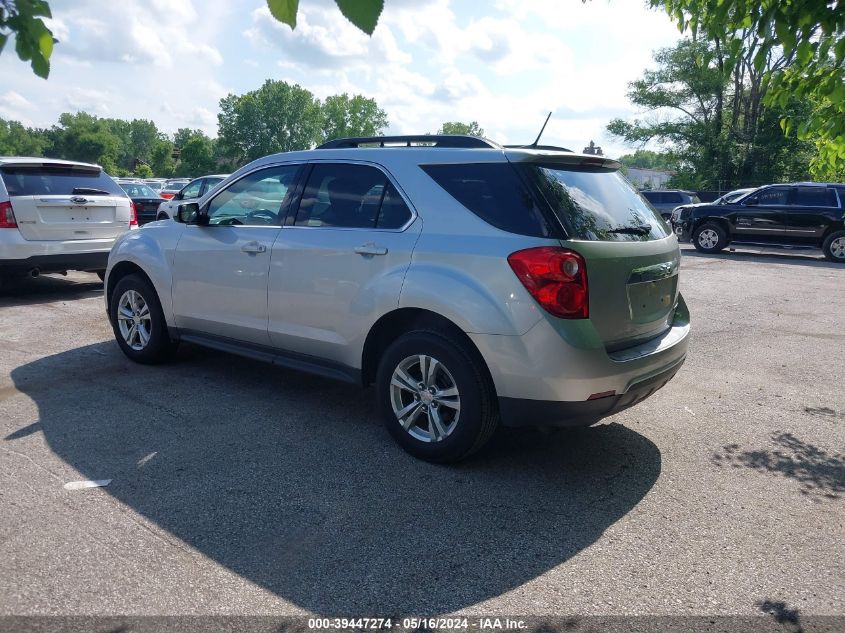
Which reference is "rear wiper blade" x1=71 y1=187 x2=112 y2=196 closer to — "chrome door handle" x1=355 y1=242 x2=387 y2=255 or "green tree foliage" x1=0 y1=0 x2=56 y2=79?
"chrome door handle" x1=355 y1=242 x2=387 y2=255

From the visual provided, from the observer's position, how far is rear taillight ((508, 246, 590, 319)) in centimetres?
364

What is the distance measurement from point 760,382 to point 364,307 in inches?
148

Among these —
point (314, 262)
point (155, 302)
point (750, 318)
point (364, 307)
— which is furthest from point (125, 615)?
point (750, 318)

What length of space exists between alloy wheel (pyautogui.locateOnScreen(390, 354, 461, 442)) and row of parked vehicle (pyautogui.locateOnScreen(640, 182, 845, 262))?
49.7 feet

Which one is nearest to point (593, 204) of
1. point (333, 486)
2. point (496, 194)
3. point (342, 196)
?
point (496, 194)

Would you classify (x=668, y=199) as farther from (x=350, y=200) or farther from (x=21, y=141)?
(x=21, y=141)

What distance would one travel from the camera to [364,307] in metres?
4.36

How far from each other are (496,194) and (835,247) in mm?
16128

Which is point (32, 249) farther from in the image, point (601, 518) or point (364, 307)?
point (601, 518)

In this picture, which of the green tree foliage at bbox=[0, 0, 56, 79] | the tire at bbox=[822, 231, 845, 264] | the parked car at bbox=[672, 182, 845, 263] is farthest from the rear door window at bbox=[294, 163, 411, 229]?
the tire at bbox=[822, 231, 845, 264]

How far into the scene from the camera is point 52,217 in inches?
351

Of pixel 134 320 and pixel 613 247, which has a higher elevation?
pixel 613 247

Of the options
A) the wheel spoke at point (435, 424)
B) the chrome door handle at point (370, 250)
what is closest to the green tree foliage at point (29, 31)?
the chrome door handle at point (370, 250)

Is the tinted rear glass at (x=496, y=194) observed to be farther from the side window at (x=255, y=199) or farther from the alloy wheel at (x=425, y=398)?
the side window at (x=255, y=199)
